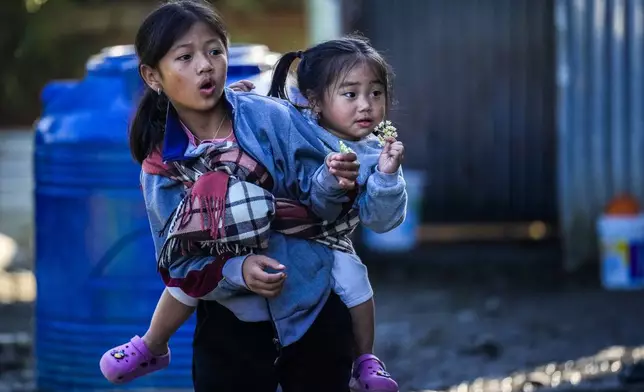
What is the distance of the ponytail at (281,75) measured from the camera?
3.26m

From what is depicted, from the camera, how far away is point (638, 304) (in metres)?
7.72

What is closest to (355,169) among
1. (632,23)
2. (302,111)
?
(302,111)

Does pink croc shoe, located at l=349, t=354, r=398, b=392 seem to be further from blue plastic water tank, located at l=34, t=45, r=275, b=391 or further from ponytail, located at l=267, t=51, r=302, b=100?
blue plastic water tank, located at l=34, t=45, r=275, b=391

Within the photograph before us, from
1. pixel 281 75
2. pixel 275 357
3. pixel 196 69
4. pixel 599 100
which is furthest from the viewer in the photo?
pixel 599 100

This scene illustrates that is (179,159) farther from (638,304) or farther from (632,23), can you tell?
(632,23)

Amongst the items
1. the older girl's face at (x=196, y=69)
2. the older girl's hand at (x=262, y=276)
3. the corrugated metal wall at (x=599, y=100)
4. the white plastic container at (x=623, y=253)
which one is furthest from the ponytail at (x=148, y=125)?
the corrugated metal wall at (x=599, y=100)

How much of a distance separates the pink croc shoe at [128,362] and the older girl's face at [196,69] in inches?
26.7

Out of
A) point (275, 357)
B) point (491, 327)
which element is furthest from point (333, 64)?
point (491, 327)

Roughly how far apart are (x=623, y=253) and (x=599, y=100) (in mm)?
1146

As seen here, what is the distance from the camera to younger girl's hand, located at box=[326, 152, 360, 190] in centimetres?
291

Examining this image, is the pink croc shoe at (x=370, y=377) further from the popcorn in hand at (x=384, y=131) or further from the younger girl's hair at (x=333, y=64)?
the younger girl's hair at (x=333, y=64)

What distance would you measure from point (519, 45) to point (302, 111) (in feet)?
20.8

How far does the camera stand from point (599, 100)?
347 inches

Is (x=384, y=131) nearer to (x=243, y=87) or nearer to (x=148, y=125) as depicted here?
(x=243, y=87)
